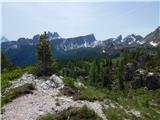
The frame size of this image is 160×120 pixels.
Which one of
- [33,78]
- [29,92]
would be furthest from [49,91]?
[33,78]

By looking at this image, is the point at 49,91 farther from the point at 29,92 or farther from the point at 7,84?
the point at 7,84

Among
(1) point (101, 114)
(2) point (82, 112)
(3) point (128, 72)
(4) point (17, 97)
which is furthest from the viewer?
(3) point (128, 72)

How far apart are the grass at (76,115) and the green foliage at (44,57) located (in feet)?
48.4

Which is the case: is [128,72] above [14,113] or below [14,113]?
below

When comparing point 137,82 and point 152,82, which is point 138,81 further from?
point 152,82

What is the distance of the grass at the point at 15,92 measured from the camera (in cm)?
4044

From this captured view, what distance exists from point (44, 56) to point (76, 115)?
16467mm

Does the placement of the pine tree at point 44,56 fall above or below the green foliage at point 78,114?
above

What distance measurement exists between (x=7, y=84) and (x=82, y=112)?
16.6 metres

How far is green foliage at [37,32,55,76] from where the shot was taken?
50156 millimetres

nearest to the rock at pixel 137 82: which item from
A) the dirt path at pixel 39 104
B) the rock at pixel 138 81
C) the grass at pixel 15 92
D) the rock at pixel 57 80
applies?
the rock at pixel 138 81

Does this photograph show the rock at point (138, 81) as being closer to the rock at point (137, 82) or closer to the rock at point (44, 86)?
the rock at point (137, 82)

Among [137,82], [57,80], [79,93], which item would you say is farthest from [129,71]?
[79,93]

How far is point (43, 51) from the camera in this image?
50.1m
